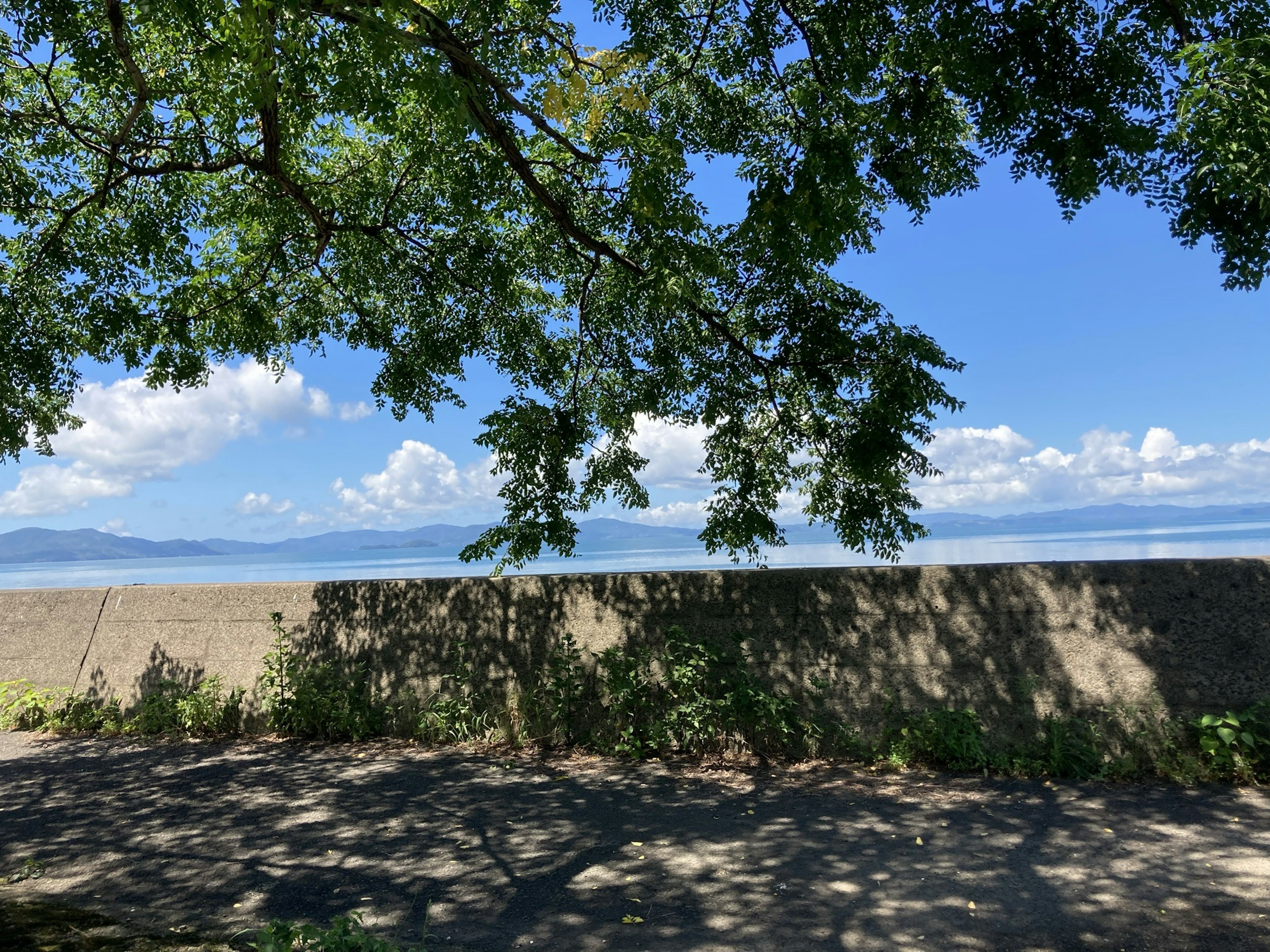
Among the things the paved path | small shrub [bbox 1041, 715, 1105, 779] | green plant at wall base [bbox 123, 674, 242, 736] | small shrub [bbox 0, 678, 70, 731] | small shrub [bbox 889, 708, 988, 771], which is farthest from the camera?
A: small shrub [bbox 0, 678, 70, 731]

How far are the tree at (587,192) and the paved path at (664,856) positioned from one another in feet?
10.9

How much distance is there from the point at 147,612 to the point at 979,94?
30.6 ft

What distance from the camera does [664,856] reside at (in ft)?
14.5

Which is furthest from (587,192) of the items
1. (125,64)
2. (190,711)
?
(190,711)

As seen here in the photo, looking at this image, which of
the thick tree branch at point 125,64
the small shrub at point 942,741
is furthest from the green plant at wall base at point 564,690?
the thick tree branch at point 125,64

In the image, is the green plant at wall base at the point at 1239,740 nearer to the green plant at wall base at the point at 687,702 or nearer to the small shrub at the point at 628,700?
the green plant at wall base at the point at 687,702

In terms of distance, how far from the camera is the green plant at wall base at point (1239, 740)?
5.19 m

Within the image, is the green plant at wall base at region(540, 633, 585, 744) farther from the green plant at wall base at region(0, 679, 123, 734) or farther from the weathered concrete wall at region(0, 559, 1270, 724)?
the green plant at wall base at region(0, 679, 123, 734)

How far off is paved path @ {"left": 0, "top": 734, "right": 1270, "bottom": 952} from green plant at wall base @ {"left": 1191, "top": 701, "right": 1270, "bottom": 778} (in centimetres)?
23

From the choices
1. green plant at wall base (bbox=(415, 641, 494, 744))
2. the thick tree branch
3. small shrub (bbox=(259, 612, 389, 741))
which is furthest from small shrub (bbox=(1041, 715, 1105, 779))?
the thick tree branch

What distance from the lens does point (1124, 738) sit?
18.1 ft

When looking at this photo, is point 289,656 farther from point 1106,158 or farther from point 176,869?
point 1106,158

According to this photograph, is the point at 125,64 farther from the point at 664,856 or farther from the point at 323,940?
the point at 664,856

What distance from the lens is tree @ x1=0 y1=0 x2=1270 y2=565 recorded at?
630 cm
